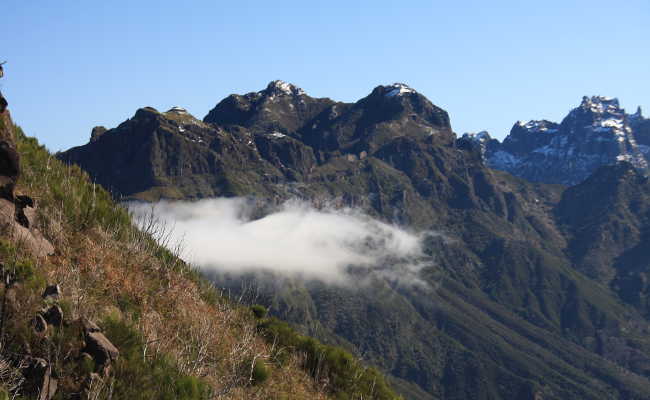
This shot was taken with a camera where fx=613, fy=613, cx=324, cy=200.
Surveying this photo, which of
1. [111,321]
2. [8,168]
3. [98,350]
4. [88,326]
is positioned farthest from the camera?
[8,168]

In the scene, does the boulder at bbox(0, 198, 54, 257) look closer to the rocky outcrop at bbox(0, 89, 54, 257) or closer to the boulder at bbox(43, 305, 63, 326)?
the rocky outcrop at bbox(0, 89, 54, 257)

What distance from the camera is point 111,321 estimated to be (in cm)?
1238

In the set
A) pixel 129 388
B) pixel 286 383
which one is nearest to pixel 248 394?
pixel 286 383

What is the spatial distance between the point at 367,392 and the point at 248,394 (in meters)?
7.59

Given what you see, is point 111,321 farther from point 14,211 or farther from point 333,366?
point 333,366

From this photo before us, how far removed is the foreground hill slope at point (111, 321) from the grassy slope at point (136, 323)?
0.11ft

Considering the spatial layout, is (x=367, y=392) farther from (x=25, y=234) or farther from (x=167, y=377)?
(x=25, y=234)

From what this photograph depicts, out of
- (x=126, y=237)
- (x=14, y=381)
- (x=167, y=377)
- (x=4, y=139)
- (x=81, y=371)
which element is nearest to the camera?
(x=14, y=381)

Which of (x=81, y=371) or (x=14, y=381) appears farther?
(x=81, y=371)

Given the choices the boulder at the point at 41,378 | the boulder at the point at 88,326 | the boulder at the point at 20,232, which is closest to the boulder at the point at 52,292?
the boulder at the point at 88,326

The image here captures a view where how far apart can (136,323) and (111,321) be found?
1429 millimetres

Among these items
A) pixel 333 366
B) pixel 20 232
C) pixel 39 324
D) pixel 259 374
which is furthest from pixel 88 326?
pixel 333 366

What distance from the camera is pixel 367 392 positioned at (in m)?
21.1

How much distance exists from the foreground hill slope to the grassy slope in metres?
0.03
